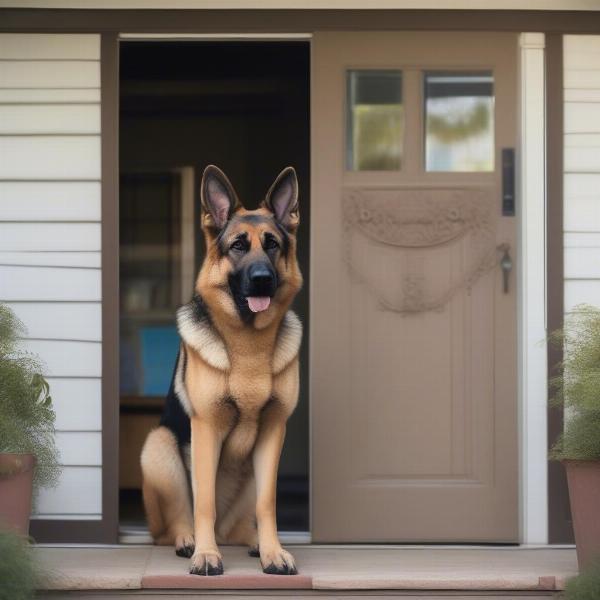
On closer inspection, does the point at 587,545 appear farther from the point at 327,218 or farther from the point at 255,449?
the point at 327,218

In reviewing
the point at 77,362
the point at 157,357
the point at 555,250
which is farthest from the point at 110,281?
the point at 157,357

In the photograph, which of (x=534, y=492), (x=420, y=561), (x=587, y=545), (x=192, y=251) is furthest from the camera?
(x=192, y=251)

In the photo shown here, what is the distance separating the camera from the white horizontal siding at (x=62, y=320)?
4.99 m

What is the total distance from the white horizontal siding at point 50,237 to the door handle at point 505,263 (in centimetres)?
177

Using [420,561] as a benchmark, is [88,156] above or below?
above

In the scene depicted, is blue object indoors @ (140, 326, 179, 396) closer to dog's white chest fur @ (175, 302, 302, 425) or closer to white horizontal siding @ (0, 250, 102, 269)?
white horizontal siding @ (0, 250, 102, 269)

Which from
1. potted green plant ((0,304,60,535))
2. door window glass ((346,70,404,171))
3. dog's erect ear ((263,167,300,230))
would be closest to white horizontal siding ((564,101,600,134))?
door window glass ((346,70,404,171))

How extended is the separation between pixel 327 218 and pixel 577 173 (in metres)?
1.12

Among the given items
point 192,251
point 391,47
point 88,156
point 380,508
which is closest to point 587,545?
point 380,508

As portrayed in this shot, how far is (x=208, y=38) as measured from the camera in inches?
198

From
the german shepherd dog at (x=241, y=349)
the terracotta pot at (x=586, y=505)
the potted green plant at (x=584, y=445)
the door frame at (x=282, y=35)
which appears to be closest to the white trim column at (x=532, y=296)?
the door frame at (x=282, y=35)

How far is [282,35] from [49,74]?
1.04 metres

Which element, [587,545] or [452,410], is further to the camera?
[452,410]

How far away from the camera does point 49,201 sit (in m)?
5.02
